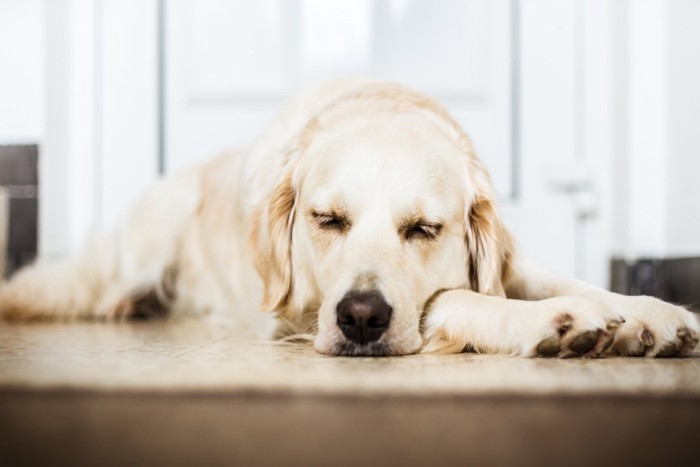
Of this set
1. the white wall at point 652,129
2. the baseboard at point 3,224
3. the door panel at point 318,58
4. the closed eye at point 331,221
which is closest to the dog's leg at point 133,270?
the door panel at point 318,58

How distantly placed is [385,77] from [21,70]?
5.72 feet

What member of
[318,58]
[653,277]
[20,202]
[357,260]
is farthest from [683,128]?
[20,202]

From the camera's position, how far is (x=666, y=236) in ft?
10.2

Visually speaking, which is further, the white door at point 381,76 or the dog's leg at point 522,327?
the white door at point 381,76

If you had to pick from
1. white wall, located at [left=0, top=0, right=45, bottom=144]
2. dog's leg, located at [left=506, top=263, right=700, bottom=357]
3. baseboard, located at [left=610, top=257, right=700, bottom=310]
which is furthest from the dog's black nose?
white wall, located at [left=0, top=0, right=45, bottom=144]

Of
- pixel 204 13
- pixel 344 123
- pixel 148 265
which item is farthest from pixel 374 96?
pixel 204 13

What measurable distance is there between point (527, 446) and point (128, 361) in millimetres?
719

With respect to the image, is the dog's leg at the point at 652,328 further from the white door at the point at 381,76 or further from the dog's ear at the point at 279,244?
the white door at the point at 381,76

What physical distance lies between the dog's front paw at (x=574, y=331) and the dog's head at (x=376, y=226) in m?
0.26

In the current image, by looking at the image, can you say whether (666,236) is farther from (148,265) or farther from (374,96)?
(148,265)

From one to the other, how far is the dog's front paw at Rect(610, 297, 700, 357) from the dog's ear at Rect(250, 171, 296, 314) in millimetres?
862

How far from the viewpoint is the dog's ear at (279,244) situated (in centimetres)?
190

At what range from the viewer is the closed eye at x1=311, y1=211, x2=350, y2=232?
1.66 m

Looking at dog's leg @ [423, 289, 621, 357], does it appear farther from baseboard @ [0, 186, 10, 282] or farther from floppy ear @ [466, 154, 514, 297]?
baseboard @ [0, 186, 10, 282]
